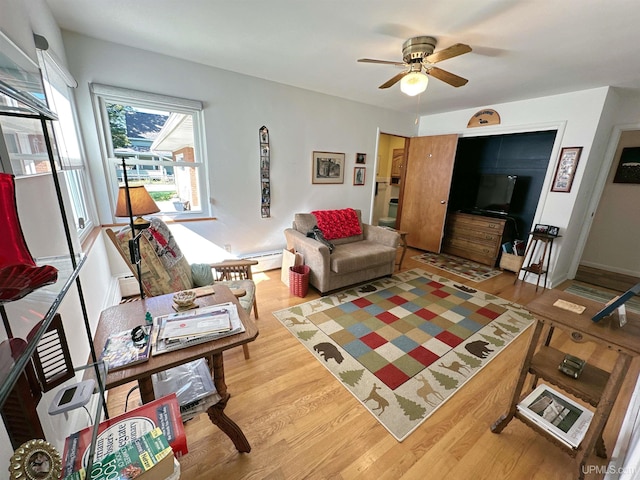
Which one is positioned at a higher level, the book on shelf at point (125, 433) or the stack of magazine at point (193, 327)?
the stack of magazine at point (193, 327)

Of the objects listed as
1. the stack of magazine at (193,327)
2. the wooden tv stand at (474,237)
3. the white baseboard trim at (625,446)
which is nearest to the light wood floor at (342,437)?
the white baseboard trim at (625,446)

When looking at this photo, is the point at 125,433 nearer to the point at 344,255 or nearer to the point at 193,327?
the point at 193,327

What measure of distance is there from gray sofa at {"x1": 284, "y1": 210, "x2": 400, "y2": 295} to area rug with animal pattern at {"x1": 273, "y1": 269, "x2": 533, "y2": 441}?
18 cm

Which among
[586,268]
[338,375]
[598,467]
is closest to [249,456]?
[338,375]

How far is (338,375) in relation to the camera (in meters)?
1.82

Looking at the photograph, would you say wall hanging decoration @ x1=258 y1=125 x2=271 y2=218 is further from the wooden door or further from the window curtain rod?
the wooden door

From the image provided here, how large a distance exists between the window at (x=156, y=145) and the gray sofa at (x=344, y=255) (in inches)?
48.1

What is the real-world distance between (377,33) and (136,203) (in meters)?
2.21

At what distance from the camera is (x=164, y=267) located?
180cm

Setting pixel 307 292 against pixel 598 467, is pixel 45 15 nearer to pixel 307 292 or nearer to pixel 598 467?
pixel 307 292

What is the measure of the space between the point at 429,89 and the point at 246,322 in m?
3.40

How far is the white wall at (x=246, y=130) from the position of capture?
2318 mm

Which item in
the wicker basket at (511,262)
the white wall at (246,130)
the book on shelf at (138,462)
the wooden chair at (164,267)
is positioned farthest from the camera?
the wicker basket at (511,262)

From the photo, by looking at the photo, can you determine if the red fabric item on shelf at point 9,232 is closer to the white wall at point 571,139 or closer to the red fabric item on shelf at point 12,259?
the red fabric item on shelf at point 12,259
